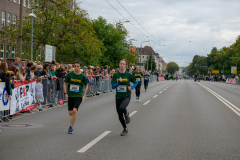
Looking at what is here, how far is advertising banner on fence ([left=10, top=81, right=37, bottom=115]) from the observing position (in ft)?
36.7

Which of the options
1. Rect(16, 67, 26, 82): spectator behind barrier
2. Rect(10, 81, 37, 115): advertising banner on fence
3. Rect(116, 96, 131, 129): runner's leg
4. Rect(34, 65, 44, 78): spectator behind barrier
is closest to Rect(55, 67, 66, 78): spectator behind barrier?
Rect(34, 65, 44, 78): spectator behind barrier

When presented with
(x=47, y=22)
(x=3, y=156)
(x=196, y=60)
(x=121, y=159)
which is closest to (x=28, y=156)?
(x=3, y=156)

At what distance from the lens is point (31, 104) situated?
12.8 metres

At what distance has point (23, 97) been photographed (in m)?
12.0

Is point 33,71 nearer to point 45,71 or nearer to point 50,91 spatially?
point 45,71

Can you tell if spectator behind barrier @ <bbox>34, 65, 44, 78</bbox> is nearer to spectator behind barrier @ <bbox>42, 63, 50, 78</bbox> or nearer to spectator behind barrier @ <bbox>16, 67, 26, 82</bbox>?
spectator behind barrier @ <bbox>42, 63, 50, 78</bbox>

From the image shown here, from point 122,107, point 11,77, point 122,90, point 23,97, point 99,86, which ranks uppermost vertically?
point 11,77

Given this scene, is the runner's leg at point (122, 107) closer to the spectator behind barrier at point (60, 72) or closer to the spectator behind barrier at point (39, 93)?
the spectator behind barrier at point (39, 93)

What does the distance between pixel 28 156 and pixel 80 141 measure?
1559 millimetres

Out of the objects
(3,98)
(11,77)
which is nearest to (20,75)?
(11,77)

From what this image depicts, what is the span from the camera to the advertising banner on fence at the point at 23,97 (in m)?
11.2

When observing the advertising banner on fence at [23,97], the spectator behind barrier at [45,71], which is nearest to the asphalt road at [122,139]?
the advertising banner on fence at [23,97]

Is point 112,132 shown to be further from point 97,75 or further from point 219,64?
point 219,64

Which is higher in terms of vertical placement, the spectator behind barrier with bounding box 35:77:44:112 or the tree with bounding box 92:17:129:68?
the tree with bounding box 92:17:129:68
